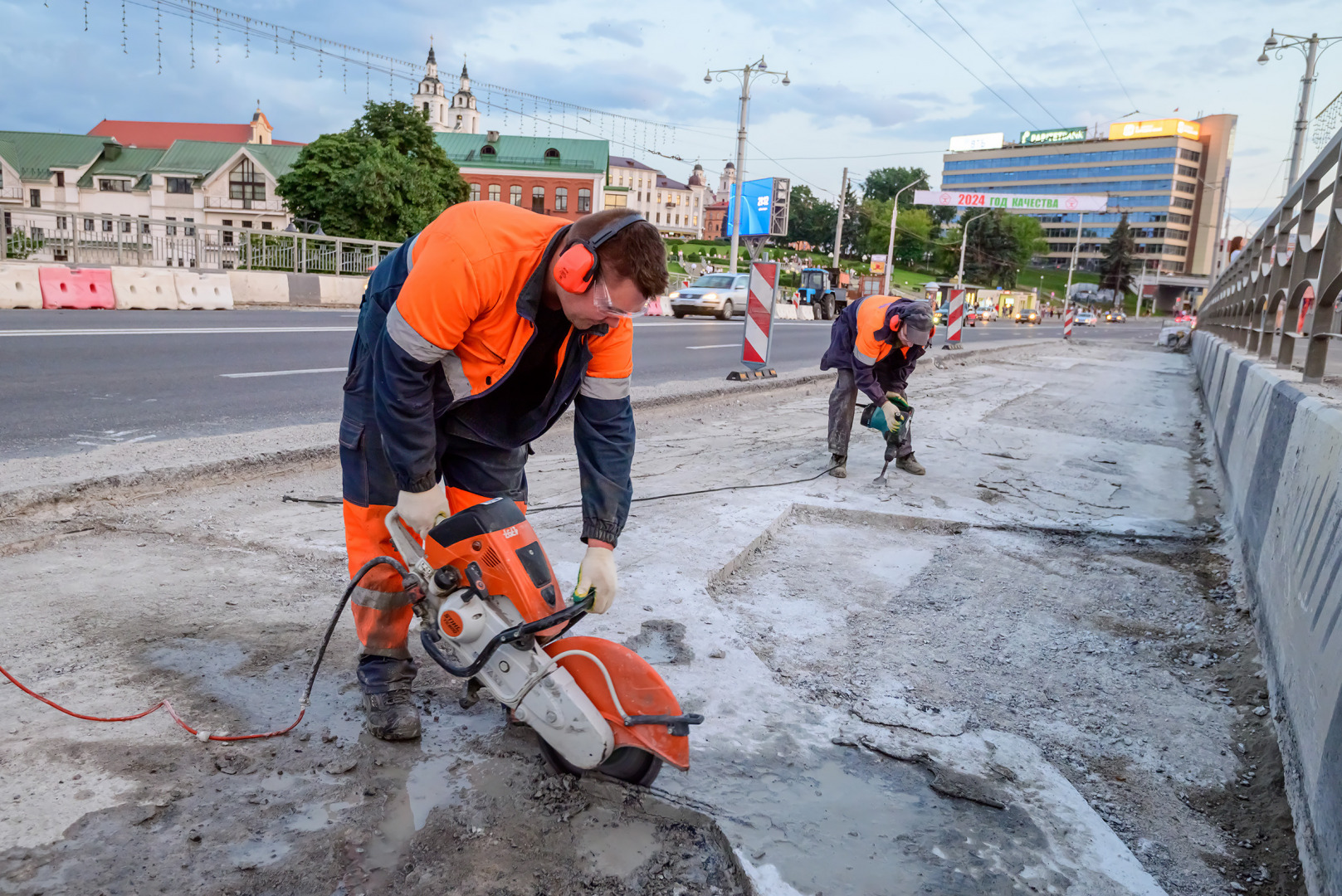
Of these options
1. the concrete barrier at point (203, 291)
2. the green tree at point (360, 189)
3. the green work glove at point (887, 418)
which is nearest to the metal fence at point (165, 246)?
the concrete barrier at point (203, 291)

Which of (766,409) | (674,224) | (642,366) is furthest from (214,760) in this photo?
(674,224)

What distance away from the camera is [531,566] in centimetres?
208

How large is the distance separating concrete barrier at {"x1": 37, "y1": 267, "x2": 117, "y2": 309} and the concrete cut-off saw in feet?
45.8

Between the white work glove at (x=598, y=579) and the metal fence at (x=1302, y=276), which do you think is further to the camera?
the metal fence at (x=1302, y=276)

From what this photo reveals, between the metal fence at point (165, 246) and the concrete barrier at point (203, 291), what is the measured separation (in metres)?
1.56

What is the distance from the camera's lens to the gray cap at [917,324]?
218 inches

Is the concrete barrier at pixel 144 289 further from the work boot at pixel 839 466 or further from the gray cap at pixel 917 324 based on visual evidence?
the gray cap at pixel 917 324

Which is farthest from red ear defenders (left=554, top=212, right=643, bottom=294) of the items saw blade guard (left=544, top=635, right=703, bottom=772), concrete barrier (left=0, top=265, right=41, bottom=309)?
concrete barrier (left=0, top=265, right=41, bottom=309)

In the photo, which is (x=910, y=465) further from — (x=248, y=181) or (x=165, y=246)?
(x=248, y=181)

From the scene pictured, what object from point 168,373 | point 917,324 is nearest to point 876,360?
point 917,324

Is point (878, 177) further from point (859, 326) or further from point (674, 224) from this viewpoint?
point (859, 326)

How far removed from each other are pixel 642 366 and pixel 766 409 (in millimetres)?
3060

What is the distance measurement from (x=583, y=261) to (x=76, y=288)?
47.8 feet

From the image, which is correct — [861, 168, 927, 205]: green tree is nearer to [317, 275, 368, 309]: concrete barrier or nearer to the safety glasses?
[317, 275, 368, 309]: concrete barrier
